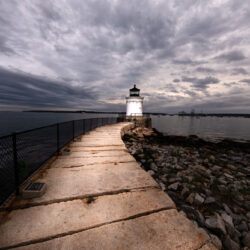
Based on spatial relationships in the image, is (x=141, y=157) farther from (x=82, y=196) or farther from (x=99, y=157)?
(x=82, y=196)

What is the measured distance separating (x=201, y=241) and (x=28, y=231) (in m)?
2.41

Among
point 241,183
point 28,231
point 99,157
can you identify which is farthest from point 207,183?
point 28,231

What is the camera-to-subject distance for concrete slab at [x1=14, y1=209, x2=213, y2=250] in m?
1.56

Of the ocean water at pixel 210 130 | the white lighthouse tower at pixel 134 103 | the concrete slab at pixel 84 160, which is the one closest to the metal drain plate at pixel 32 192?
the concrete slab at pixel 84 160

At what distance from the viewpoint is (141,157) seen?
715 centimetres

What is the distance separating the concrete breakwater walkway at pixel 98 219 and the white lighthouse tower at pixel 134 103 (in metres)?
23.5

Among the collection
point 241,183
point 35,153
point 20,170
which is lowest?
point 35,153

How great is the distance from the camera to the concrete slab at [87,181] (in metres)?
2.45

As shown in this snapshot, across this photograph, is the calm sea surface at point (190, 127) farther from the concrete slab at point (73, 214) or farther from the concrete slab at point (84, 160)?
the concrete slab at point (73, 214)

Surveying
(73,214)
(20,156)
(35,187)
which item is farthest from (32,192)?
(20,156)

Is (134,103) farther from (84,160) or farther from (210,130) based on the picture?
(210,130)

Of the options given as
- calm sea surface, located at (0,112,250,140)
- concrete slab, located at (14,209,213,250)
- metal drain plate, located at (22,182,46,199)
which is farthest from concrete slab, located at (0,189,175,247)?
calm sea surface, located at (0,112,250,140)

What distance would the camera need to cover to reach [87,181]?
9.89ft

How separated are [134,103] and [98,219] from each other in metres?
25.4
